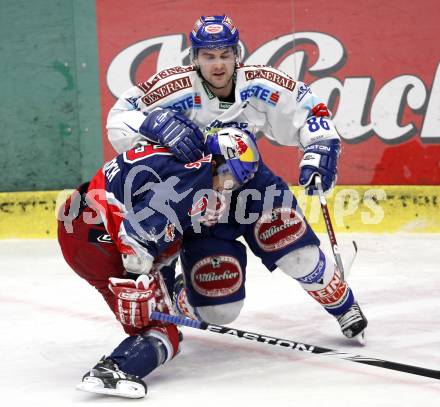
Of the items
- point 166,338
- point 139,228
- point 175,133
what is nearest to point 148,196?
point 139,228

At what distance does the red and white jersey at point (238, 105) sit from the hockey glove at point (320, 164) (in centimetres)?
3

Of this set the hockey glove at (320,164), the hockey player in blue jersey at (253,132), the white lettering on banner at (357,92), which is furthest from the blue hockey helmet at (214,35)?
the white lettering on banner at (357,92)

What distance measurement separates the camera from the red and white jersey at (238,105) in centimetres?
315

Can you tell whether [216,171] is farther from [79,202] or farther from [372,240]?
[372,240]

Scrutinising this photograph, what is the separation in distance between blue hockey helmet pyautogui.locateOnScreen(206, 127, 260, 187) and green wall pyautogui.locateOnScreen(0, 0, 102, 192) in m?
2.92

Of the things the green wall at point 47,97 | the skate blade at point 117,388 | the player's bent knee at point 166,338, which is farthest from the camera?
the green wall at point 47,97

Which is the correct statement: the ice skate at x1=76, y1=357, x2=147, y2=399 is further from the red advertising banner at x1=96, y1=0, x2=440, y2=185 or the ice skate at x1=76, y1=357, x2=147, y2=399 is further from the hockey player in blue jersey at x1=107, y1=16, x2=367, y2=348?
the red advertising banner at x1=96, y1=0, x2=440, y2=185

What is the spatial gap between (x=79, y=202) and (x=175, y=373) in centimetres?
60

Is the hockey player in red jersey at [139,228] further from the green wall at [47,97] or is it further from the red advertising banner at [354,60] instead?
the green wall at [47,97]

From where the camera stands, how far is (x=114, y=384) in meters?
2.59

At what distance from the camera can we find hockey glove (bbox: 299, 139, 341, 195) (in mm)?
3082

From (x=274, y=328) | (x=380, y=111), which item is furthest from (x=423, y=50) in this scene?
(x=274, y=328)

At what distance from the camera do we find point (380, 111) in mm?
5348

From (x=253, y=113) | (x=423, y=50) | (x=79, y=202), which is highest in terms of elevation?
(x=423, y=50)
